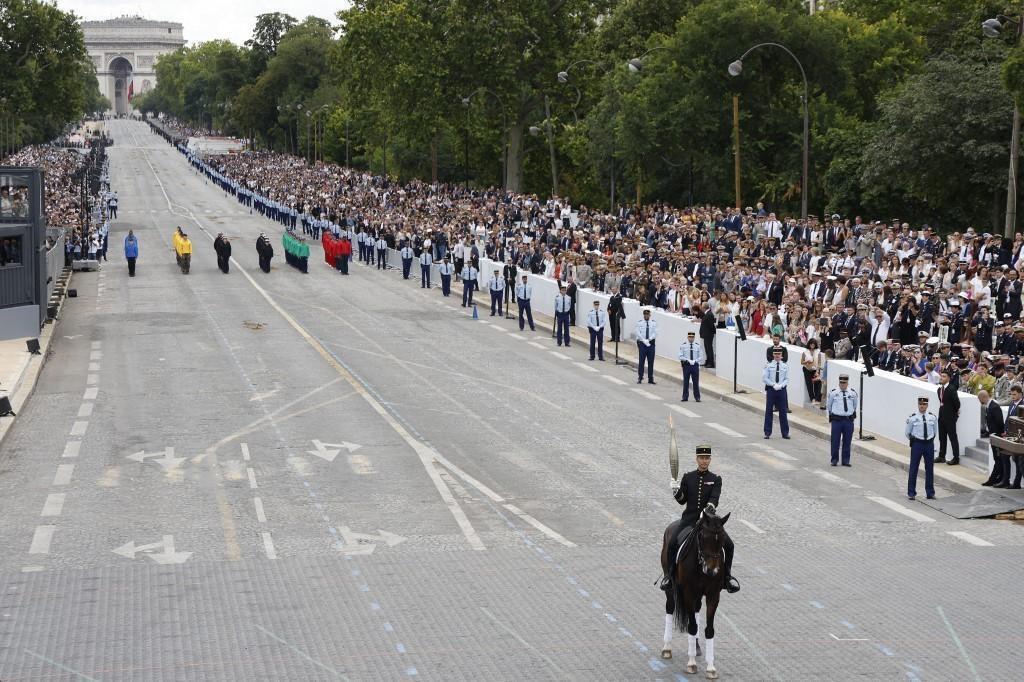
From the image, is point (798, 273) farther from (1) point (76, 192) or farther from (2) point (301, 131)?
(2) point (301, 131)

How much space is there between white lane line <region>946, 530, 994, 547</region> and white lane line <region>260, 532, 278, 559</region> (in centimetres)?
779

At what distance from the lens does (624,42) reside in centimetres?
8350

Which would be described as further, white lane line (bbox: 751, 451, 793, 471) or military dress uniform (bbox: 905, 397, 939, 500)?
white lane line (bbox: 751, 451, 793, 471)

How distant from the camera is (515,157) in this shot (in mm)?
88938

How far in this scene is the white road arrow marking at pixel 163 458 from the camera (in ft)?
71.3

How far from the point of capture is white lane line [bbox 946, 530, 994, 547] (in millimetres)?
17475

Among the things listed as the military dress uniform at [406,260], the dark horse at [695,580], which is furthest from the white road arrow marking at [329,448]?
the military dress uniform at [406,260]

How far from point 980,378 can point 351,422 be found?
993cm

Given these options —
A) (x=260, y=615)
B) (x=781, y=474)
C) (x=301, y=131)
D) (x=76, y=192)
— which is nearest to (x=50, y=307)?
(x=781, y=474)

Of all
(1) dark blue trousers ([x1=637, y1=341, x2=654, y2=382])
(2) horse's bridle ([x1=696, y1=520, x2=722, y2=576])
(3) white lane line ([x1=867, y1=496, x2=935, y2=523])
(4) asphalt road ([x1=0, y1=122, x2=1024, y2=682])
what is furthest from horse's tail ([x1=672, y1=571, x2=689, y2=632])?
(1) dark blue trousers ([x1=637, y1=341, x2=654, y2=382])

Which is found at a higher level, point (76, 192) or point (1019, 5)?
point (1019, 5)

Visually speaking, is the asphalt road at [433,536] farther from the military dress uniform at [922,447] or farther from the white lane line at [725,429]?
the military dress uniform at [922,447]

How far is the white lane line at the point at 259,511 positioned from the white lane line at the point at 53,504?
2.38 meters

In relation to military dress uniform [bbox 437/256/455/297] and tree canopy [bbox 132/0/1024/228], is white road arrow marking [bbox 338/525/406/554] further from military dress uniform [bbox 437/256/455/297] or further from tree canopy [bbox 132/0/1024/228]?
military dress uniform [bbox 437/256/455/297]
